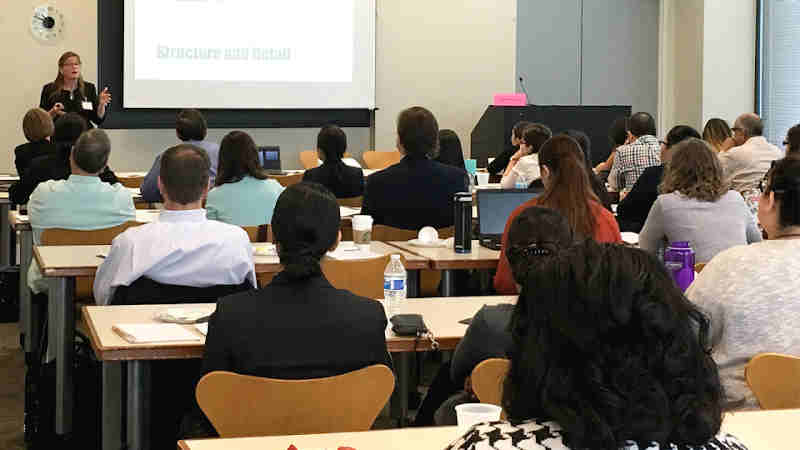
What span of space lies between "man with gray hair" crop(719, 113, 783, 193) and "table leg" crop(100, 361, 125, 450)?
212 inches

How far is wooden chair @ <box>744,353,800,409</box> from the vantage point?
106 inches

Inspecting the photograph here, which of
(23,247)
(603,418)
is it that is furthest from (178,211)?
(603,418)

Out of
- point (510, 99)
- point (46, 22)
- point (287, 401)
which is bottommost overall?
point (287, 401)

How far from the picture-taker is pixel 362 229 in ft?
17.7

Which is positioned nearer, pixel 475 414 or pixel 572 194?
pixel 475 414

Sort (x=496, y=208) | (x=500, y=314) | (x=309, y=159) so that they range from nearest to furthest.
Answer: (x=500, y=314) → (x=496, y=208) → (x=309, y=159)

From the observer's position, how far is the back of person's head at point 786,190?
312cm

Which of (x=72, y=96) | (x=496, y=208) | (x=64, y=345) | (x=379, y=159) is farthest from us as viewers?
(x=379, y=159)

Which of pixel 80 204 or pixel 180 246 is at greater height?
pixel 80 204

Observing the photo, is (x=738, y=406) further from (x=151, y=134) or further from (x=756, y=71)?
(x=756, y=71)

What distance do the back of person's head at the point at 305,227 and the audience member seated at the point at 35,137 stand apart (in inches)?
189

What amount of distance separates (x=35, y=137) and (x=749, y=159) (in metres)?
5.01

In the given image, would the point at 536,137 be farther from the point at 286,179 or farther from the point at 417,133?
the point at 286,179

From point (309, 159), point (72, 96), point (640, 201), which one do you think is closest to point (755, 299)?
point (640, 201)
